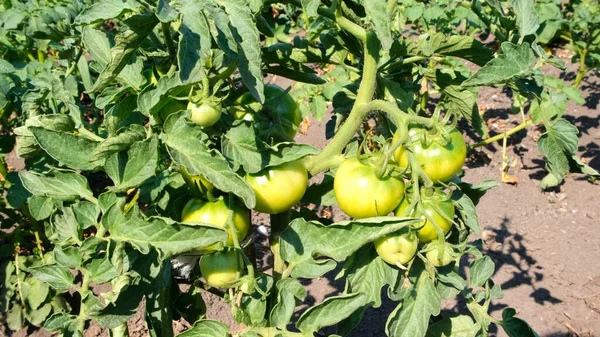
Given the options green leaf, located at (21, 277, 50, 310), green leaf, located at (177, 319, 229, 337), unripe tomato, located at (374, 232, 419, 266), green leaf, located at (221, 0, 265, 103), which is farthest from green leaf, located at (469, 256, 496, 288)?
green leaf, located at (21, 277, 50, 310)

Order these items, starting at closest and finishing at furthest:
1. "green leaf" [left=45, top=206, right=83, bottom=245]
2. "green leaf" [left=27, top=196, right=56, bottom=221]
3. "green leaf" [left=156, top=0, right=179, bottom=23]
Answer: "green leaf" [left=156, top=0, right=179, bottom=23] → "green leaf" [left=45, top=206, right=83, bottom=245] → "green leaf" [left=27, top=196, right=56, bottom=221]

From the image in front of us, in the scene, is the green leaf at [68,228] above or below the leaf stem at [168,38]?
below

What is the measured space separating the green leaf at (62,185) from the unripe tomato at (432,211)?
49cm

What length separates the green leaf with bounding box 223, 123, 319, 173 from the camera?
2.71ft

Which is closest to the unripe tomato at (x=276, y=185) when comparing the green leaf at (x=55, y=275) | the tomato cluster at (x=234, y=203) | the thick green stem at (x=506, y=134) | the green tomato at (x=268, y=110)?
the tomato cluster at (x=234, y=203)

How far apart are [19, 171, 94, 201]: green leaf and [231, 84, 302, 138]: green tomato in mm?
267

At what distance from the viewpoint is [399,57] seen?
1.04m

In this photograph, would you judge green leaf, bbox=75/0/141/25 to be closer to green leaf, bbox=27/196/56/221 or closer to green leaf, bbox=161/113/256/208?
green leaf, bbox=161/113/256/208

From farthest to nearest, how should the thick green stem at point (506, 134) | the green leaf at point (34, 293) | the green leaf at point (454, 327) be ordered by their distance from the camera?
1. the thick green stem at point (506, 134)
2. the green leaf at point (34, 293)
3. the green leaf at point (454, 327)

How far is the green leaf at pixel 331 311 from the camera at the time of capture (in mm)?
854

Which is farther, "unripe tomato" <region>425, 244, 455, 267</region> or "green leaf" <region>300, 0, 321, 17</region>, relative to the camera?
"unripe tomato" <region>425, 244, 455, 267</region>

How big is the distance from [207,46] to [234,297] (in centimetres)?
43

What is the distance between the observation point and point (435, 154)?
2.90 ft

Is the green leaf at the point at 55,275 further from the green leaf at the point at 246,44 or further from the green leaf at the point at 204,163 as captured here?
the green leaf at the point at 246,44
